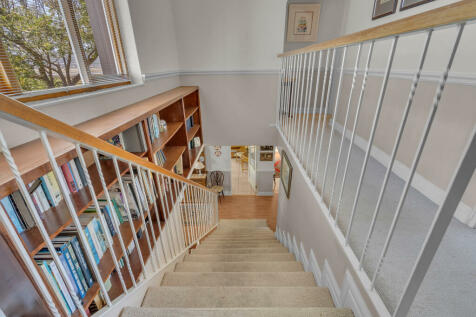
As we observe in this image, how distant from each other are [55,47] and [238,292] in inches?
79.1

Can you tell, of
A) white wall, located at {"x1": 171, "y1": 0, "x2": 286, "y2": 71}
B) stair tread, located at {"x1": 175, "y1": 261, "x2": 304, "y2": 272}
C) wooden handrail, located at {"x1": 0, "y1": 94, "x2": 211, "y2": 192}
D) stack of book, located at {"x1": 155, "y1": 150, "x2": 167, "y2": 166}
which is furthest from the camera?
white wall, located at {"x1": 171, "y1": 0, "x2": 286, "y2": 71}

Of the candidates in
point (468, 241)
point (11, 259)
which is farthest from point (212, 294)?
point (468, 241)

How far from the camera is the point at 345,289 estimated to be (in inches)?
44.4

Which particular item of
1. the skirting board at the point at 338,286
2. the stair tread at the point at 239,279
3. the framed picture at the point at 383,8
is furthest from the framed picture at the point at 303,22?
the stair tread at the point at 239,279

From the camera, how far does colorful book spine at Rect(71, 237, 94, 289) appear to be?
107 cm

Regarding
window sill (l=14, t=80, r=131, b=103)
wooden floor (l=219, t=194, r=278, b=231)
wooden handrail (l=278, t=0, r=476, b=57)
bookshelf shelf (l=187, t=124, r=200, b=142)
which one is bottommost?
wooden floor (l=219, t=194, r=278, b=231)

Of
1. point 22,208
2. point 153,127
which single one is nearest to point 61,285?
point 22,208

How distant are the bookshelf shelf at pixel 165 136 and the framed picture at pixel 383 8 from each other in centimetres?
258

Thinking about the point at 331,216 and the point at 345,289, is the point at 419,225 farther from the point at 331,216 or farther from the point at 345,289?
the point at 345,289

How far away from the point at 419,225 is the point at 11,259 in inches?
79.2

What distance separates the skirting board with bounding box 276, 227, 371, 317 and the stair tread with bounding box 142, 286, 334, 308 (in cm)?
8

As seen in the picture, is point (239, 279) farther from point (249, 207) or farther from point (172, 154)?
point (249, 207)

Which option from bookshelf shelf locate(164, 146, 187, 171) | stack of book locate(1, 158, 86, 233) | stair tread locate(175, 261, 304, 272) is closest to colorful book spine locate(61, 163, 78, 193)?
stack of book locate(1, 158, 86, 233)

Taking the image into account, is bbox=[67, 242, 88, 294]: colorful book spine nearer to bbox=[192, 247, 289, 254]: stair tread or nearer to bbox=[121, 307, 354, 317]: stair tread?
bbox=[121, 307, 354, 317]: stair tread
